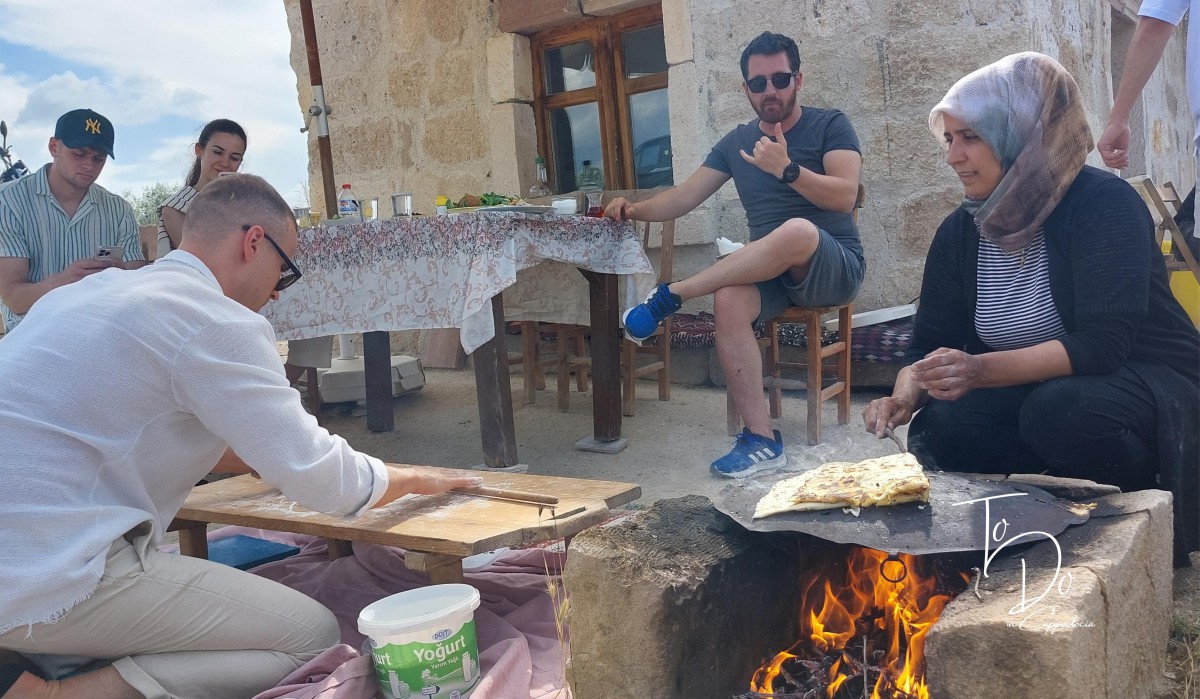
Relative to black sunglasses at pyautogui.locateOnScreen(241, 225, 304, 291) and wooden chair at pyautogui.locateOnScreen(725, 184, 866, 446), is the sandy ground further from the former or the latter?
black sunglasses at pyautogui.locateOnScreen(241, 225, 304, 291)

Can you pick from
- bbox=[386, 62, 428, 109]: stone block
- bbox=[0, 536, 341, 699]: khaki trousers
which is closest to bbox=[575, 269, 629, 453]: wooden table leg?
bbox=[0, 536, 341, 699]: khaki trousers

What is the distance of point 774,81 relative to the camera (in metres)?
3.85

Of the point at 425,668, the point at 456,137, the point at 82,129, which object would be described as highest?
the point at 456,137

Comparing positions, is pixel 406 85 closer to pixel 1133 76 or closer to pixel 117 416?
pixel 1133 76

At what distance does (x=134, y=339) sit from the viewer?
5.95 ft

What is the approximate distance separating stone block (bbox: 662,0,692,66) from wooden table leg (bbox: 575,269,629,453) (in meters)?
1.93

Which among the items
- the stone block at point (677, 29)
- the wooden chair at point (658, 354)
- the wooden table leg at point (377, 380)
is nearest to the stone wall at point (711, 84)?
the stone block at point (677, 29)

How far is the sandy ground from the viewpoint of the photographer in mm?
3703

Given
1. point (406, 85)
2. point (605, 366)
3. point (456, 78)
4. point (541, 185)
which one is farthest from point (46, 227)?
point (406, 85)

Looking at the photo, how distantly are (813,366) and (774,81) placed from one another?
1.23 metres

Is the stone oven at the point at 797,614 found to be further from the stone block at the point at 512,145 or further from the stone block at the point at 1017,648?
the stone block at the point at 512,145

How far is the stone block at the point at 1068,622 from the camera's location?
119 cm

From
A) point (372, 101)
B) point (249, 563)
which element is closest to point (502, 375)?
point (249, 563)

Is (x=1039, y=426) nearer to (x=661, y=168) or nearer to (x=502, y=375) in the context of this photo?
(x=502, y=375)
